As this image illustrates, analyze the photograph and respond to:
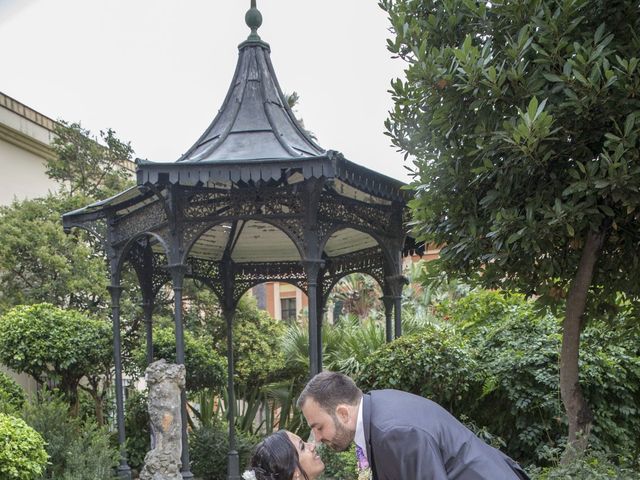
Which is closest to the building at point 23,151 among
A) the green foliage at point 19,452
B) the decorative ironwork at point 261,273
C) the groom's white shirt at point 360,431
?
the decorative ironwork at point 261,273

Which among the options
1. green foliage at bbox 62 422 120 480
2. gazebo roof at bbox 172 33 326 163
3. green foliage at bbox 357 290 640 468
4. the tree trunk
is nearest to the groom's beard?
the tree trunk

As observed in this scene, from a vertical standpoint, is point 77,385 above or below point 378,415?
below

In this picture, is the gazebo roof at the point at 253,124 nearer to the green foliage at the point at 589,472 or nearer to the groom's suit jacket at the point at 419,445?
the green foliage at the point at 589,472

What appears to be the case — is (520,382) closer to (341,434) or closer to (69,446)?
(69,446)

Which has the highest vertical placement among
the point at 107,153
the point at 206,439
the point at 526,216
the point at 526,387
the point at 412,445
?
the point at 107,153

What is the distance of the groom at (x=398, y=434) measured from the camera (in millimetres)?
2457

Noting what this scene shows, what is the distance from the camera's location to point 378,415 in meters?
2.58

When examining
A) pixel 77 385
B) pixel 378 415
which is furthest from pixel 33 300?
pixel 378 415

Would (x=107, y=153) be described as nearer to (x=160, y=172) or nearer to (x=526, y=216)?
(x=160, y=172)

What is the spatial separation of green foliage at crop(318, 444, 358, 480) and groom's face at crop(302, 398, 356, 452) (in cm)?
500

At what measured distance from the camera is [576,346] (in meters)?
5.43

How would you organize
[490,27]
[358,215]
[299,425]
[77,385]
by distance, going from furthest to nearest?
1. [77,385]
2. [299,425]
3. [358,215]
4. [490,27]

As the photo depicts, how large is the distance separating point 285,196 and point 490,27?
3480 millimetres

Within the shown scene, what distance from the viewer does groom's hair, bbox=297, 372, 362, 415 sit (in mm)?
2680
